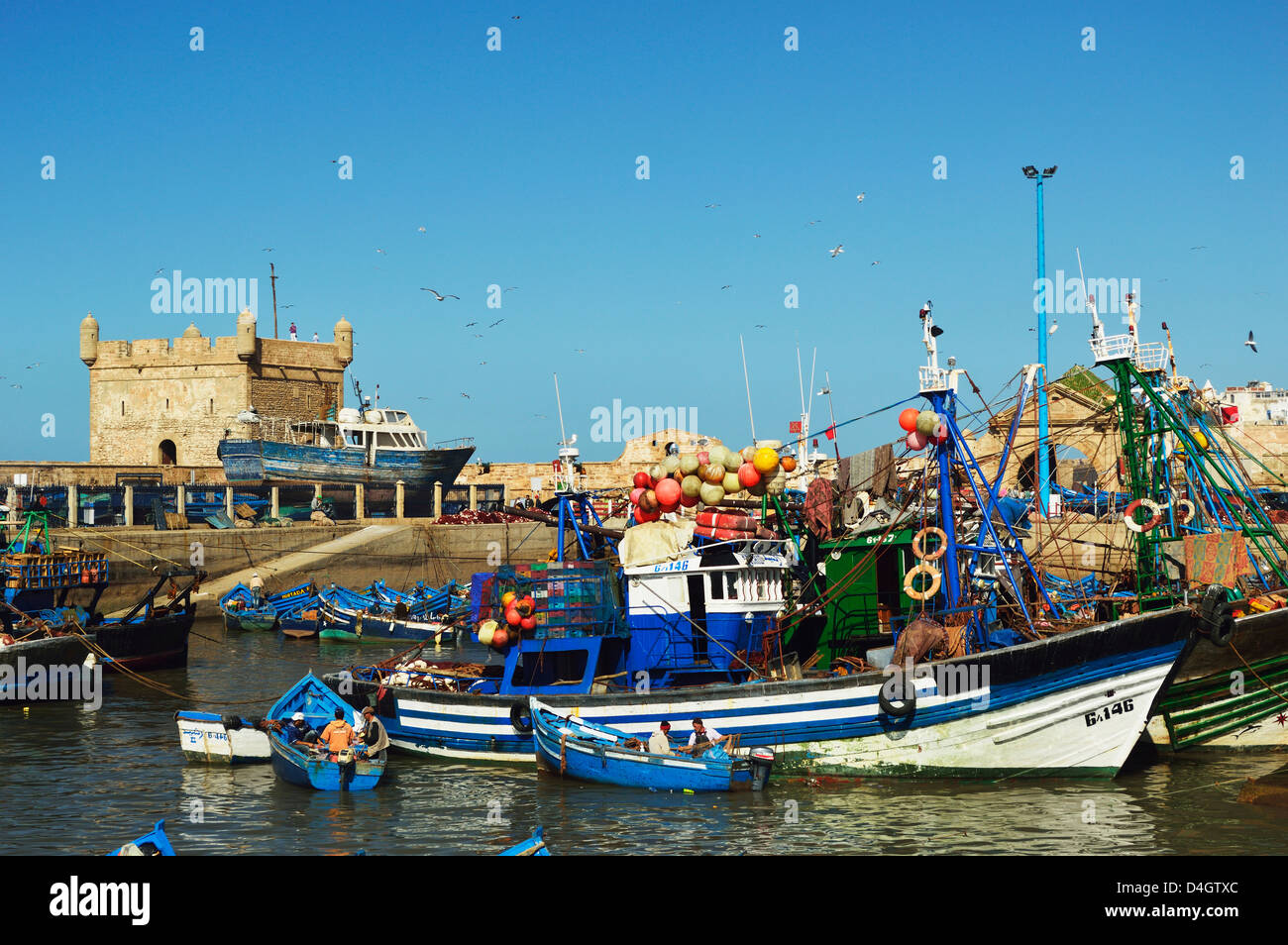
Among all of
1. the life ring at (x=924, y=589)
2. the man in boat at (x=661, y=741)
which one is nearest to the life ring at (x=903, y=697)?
the life ring at (x=924, y=589)

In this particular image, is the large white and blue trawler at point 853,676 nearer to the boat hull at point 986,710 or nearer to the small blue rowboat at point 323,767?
the boat hull at point 986,710

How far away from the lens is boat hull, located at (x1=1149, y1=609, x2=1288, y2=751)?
65.9 feet

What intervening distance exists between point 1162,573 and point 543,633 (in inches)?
465

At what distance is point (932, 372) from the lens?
66.2ft

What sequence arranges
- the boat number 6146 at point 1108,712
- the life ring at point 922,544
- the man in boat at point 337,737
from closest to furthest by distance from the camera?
1. the boat number 6146 at point 1108,712
2. the man in boat at point 337,737
3. the life ring at point 922,544

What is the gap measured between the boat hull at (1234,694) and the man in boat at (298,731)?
15.1 metres

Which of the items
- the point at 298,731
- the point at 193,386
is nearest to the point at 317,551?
the point at 193,386

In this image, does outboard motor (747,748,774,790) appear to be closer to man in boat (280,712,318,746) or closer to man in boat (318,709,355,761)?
man in boat (318,709,355,761)

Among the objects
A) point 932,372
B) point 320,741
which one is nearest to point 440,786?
point 320,741

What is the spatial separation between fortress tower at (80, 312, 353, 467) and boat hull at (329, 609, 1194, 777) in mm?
54241

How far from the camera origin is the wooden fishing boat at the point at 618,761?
1820cm
